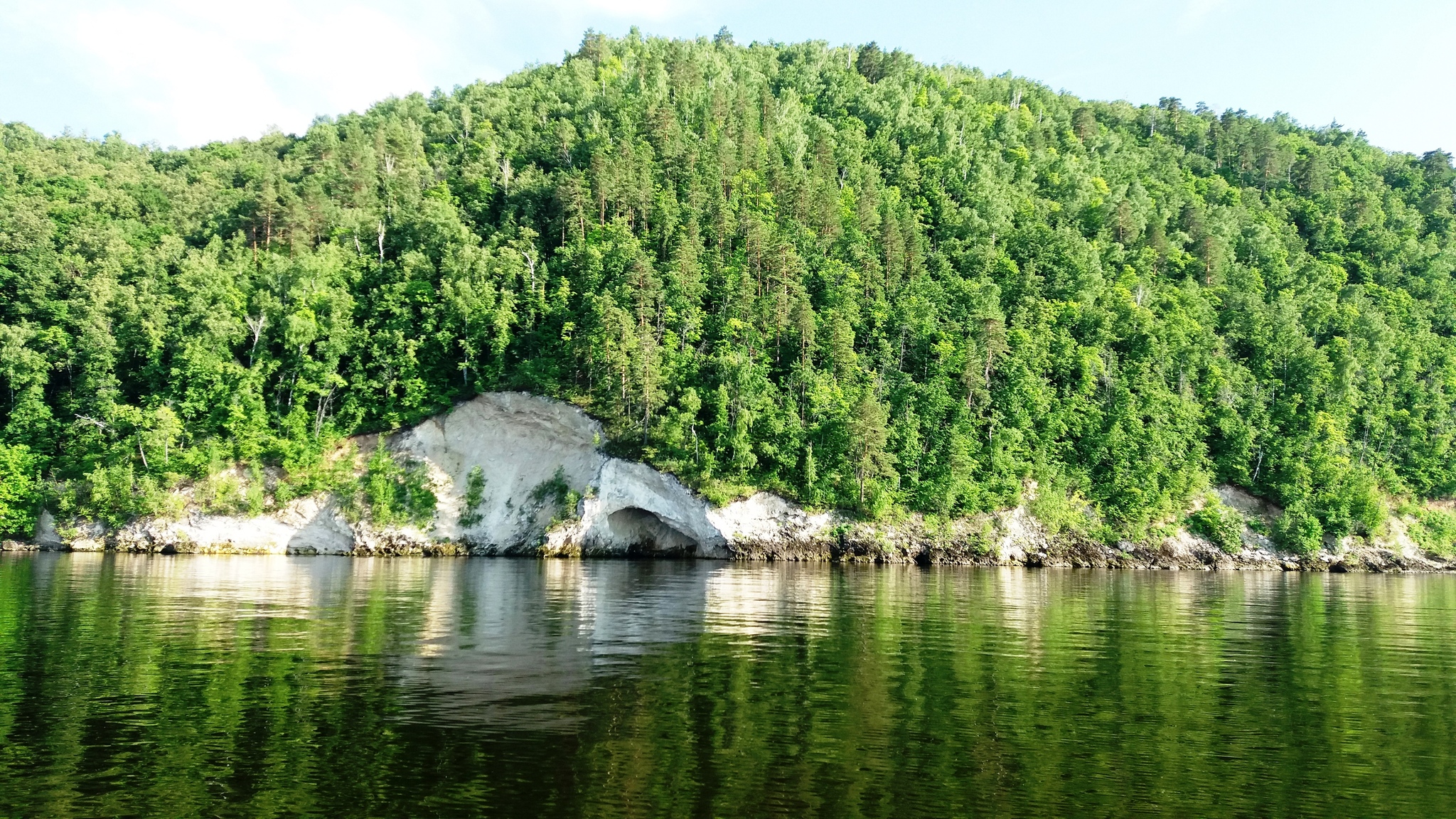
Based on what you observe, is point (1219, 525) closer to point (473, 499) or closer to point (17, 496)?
point (473, 499)

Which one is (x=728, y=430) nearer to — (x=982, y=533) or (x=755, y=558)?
(x=755, y=558)

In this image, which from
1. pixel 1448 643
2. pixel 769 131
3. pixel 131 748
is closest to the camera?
pixel 131 748

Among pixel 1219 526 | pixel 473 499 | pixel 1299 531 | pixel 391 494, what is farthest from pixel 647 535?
pixel 1299 531

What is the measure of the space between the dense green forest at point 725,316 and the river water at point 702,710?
1432 inches

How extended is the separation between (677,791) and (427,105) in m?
132

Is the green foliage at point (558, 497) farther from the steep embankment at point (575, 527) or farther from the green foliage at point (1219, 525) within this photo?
the green foliage at point (1219, 525)

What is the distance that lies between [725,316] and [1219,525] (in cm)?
4212

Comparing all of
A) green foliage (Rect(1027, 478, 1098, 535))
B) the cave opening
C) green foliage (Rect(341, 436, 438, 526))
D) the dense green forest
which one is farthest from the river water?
the dense green forest

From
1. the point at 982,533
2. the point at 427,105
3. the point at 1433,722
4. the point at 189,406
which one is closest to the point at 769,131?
the point at 427,105

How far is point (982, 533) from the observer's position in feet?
224

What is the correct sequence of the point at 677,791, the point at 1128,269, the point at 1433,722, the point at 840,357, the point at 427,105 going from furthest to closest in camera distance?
the point at 427,105, the point at 1128,269, the point at 840,357, the point at 1433,722, the point at 677,791

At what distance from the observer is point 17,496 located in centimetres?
6500

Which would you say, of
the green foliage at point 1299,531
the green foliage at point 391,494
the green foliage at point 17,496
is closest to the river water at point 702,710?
the green foliage at point 391,494

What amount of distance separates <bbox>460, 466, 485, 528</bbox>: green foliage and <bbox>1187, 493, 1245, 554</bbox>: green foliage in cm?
5464
